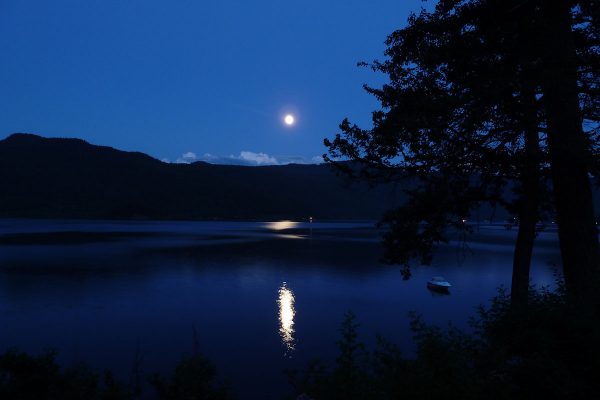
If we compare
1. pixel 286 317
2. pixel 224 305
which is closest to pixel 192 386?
pixel 286 317

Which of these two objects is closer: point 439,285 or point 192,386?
point 192,386

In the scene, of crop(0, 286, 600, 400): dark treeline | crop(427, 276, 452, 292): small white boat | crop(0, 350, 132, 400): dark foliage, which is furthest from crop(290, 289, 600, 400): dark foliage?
crop(427, 276, 452, 292): small white boat

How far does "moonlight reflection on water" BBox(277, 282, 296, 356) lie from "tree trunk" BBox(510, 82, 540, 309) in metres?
18.4

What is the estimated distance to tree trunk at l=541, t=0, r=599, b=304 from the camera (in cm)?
1026

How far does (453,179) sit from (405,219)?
2363 millimetres

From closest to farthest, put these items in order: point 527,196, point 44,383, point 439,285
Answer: point 44,383, point 527,196, point 439,285

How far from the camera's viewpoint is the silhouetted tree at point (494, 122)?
34.6ft

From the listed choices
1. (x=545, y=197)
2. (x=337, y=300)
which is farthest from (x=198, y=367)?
(x=337, y=300)

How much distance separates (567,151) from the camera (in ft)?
33.7

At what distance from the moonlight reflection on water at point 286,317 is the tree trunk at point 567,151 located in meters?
21.3

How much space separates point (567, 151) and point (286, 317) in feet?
105

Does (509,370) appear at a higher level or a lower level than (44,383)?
higher

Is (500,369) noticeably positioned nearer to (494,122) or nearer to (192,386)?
(192,386)

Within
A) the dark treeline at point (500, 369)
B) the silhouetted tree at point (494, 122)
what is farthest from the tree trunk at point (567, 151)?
the dark treeline at point (500, 369)
